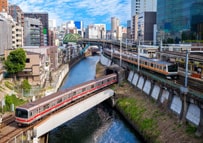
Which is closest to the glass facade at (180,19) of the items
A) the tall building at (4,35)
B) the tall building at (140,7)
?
the tall building at (4,35)

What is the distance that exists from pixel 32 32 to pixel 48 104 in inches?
2531

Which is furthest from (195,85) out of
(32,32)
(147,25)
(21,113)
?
(147,25)

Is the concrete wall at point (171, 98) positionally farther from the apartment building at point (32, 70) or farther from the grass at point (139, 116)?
the apartment building at point (32, 70)

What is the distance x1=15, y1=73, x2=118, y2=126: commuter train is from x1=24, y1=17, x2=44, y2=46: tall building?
5483cm

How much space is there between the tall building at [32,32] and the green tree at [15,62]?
48832mm

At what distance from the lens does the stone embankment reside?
768 inches

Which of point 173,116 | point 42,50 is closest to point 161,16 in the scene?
point 42,50

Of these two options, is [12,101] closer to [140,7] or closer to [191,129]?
[191,129]

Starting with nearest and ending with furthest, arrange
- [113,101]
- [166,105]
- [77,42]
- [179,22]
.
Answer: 1. [166,105]
2. [113,101]
3. [179,22]
4. [77,42]

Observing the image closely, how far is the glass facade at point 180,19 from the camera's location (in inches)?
2144

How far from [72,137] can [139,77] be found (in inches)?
589

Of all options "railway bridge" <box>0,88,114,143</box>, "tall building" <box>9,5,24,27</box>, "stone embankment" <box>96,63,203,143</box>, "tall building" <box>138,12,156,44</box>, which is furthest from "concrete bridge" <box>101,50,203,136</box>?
"tall building" <box>138,12,156,44</box>

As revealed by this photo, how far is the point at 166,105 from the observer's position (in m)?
24.9

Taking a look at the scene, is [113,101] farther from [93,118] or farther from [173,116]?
[173,116]
